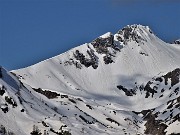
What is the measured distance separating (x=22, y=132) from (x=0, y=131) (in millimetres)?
13775

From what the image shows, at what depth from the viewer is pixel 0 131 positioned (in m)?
188

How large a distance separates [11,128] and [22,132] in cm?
426

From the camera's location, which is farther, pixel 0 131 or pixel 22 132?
pixel 22 132

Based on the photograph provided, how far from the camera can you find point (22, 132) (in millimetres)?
199750

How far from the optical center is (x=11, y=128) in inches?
7849

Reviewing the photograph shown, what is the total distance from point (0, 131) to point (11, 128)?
12.1 meters
